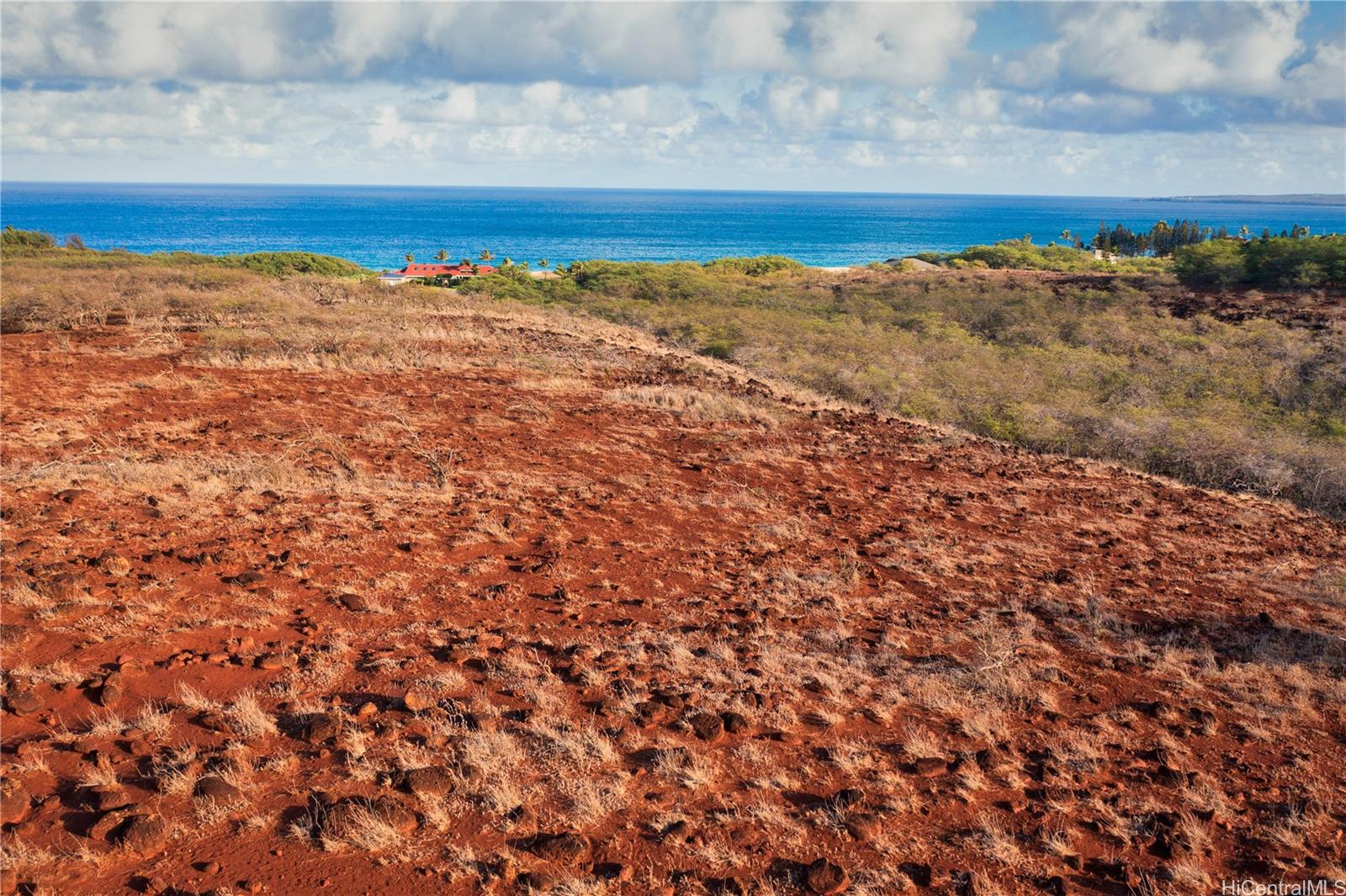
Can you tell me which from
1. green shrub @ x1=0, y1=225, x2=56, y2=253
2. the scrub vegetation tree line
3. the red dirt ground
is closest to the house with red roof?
the scrub vegetation tree line

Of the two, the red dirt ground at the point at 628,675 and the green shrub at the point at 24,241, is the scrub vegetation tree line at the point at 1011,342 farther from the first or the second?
the red dirt ground at the point at 628,675

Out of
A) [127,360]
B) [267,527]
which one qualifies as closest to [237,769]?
[267,527]

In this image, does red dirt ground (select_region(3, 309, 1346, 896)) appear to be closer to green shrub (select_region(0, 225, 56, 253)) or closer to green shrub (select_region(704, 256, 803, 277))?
green shrub (select_region(0, 225, 56, 253))

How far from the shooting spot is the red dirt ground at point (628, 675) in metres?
4.27

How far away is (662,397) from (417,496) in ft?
25.6

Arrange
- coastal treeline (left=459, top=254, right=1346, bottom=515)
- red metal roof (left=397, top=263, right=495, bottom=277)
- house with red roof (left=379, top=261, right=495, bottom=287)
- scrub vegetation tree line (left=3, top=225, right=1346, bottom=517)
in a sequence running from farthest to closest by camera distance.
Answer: red metal roof (left=397, top=263, right=495, bottom=277) < house with red roof (left=379, top=261, right=495, bottom=287) < scrub vegetation tree line (left=3, top=225, right=1346, bottom=517) < coastal treeline (left=459, top=254, right=1346, bottom=515)

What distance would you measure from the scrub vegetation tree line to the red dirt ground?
5540 millimetres

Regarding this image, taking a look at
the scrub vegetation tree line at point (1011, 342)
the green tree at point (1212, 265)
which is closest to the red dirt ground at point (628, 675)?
the scrub vegetation tree line at point (1011, 342)

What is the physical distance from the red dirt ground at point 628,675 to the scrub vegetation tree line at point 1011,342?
5540 mm

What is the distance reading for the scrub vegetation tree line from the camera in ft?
57.1

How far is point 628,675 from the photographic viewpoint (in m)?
6.18

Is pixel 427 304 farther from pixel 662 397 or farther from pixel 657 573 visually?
pixel 657 573

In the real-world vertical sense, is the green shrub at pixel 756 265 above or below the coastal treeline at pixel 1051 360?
above

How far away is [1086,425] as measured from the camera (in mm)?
18453
